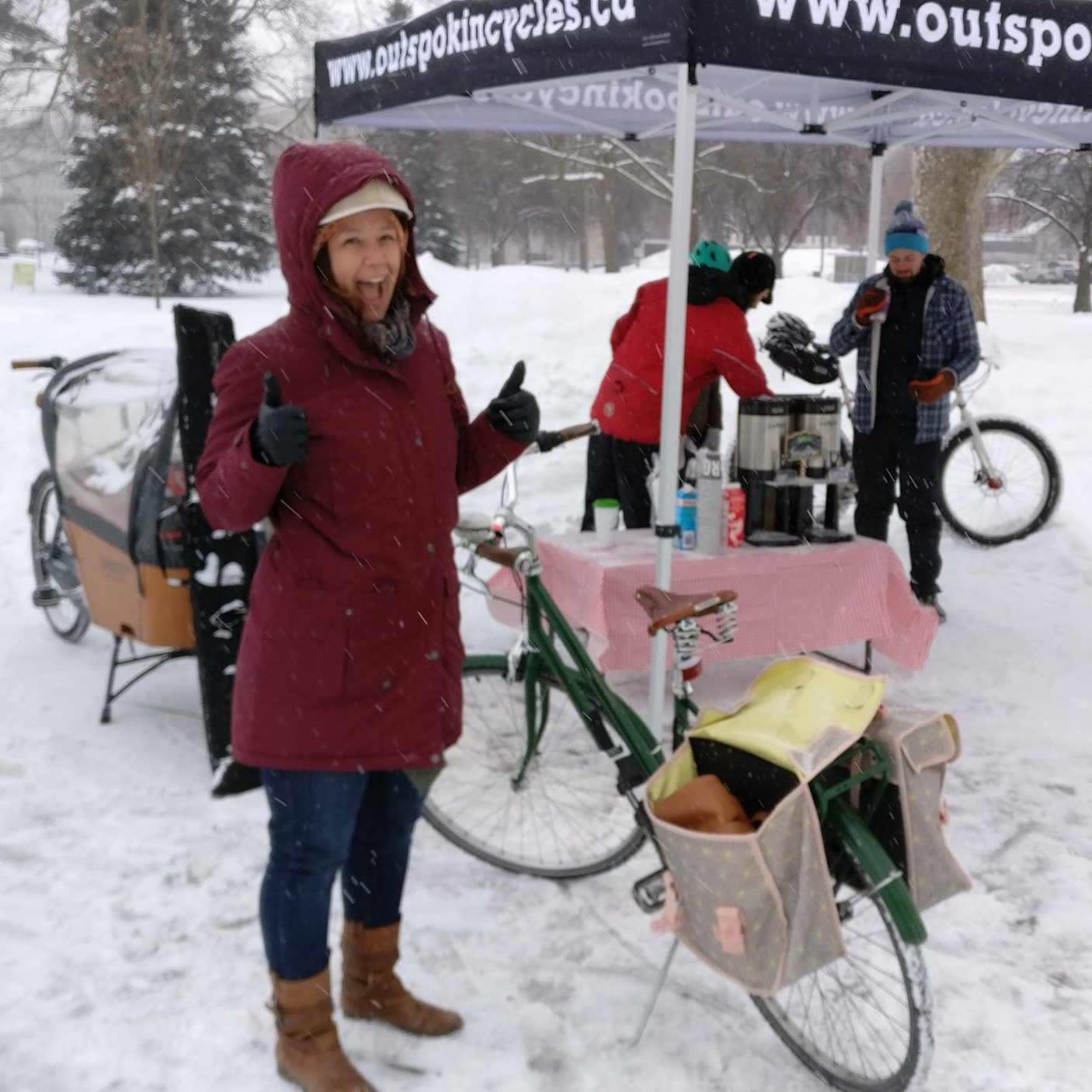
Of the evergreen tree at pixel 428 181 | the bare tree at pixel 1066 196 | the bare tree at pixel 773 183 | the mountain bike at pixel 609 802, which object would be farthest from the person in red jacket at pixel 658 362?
the evergreen tree at pixel 428 181

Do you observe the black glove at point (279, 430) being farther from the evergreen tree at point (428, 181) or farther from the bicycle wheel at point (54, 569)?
the evergreen tree at point (428, 181)

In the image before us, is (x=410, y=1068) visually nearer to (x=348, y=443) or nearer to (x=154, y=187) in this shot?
(x=348, y=443)

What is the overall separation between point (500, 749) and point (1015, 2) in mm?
2771

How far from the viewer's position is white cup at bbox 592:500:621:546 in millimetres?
4402

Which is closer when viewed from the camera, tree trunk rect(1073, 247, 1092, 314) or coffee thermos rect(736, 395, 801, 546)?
coffee thermos rect(736, 395, 801, 546)

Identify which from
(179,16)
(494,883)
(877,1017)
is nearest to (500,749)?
(494,883)

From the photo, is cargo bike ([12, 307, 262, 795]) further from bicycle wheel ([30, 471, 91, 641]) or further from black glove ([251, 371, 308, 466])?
black glove ([251, 371, 308, 466])

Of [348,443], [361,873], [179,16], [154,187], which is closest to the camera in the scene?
[348,443]

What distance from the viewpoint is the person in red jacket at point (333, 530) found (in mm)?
2125

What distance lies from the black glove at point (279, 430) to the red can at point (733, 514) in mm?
2626

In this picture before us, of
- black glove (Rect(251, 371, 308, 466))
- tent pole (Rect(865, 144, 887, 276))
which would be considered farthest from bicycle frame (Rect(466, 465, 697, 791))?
tent pole (Rect(865, 144, 887, 276))

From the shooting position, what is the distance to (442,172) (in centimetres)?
3481

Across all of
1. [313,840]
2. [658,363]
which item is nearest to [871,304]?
[658,363]

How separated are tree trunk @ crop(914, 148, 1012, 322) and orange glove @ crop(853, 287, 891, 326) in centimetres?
Answer: 624
